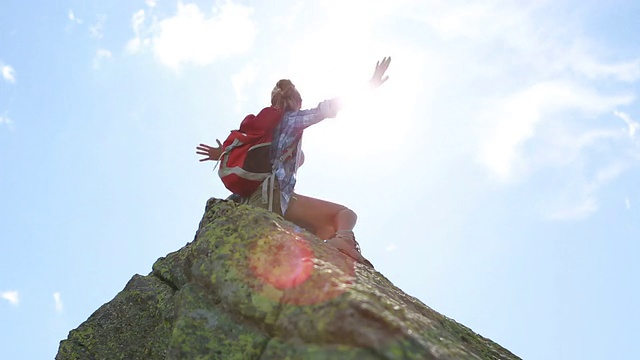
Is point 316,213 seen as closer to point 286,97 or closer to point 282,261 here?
point 286,97

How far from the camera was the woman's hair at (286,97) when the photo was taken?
9367 mm

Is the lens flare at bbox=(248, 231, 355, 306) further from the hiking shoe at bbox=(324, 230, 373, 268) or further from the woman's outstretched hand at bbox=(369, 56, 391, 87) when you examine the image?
the woman's outstretched hand at bbox=(369, 56, 391, 87)

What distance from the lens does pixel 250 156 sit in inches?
349

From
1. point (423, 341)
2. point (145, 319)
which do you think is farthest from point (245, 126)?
point (423, 341)

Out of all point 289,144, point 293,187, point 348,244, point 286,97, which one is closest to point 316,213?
point 293,187

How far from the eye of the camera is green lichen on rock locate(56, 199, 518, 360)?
15.1ft

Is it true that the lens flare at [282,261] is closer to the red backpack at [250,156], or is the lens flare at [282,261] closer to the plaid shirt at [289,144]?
the plaid shirt at [289,144]

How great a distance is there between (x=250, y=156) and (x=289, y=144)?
700 mm

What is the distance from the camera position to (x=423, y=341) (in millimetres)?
4555

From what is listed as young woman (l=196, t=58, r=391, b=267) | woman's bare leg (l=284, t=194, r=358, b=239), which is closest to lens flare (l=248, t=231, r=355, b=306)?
young woman (l=196, t=58, r=391, b=267)

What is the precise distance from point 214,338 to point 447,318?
3641mm

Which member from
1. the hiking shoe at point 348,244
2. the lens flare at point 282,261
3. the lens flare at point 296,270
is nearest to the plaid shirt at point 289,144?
the hiking shoe at point 348,244

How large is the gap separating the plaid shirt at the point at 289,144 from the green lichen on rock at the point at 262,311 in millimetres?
1314

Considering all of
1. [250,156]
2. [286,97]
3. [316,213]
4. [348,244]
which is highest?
[286,97]
